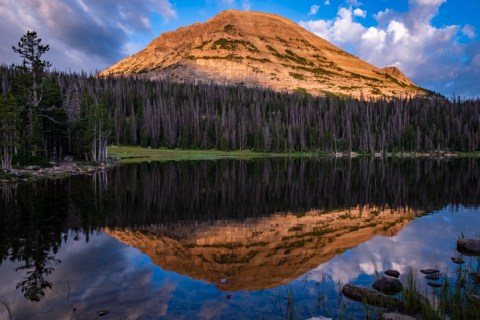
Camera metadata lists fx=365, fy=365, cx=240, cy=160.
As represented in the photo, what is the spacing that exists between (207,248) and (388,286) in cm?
994

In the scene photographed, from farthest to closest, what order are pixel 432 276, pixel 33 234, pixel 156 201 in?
pixel 156 201
pixel 33 234
pixel 432 276

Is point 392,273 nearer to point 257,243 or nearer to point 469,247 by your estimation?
point 469,247

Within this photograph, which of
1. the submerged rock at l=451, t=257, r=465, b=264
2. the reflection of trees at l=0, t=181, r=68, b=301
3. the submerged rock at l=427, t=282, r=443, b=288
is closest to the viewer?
the submerged rock at l=427, t=282, r=443, b=288

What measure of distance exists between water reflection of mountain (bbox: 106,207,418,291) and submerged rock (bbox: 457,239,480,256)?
4.58m

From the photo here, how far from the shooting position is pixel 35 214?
26.5 m

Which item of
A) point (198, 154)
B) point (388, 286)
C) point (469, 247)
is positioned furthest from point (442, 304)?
point (198, 154)

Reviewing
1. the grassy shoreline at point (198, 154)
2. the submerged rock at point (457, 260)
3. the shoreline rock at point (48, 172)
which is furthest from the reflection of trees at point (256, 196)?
the grassy shoreline at point (198, 154)

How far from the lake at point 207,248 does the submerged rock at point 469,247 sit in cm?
51

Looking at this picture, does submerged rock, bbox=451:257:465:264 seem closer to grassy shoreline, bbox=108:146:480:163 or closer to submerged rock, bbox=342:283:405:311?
submerged rock, bbox=342:283:405:311

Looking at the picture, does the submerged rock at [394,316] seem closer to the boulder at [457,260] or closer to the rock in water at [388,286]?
the rock in water at [388,286]

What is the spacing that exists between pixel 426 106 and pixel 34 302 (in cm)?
20739

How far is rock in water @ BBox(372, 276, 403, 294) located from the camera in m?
14.2

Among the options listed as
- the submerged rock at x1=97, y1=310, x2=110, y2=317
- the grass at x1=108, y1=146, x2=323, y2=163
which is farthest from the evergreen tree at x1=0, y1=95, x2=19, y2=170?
the grass at x1=108, y1=146, x2=323, y2=163

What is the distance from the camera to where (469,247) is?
66.3 ft
